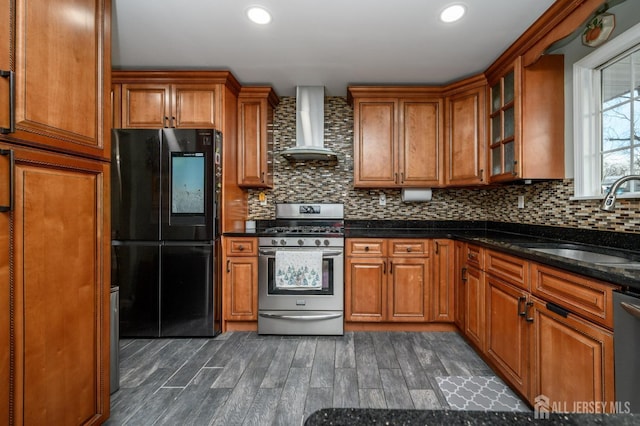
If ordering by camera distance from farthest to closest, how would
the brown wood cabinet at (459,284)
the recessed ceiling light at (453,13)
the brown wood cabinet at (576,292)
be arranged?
the brown wood cabinet at (459,284)
the recessed ceiling light at (453,13)
the brown wood cabinet at (576,292)

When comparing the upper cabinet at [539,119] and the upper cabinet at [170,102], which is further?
the upper cabinet at [170,102]

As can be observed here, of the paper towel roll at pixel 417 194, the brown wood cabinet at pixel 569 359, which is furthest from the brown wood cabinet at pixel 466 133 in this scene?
the brown wood cabinet at pixel 569 359

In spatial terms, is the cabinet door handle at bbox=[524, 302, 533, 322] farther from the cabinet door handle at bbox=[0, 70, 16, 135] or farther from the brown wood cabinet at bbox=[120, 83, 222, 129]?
the brown wood cabinet at bbox=[120, 83, 222, 129]

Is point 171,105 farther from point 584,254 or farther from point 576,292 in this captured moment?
point 584,254

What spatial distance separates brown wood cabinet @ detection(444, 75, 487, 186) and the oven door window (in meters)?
1.48

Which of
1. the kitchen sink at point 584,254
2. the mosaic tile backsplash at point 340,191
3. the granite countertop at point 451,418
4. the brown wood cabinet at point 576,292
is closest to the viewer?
the granite countertop at point 451,418

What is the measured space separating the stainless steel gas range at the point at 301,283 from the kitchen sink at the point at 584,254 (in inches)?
Answer: 57.9

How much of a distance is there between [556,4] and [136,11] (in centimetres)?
266

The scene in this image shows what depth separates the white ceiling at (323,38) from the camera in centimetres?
198

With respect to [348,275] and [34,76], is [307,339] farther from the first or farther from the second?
[34,76]

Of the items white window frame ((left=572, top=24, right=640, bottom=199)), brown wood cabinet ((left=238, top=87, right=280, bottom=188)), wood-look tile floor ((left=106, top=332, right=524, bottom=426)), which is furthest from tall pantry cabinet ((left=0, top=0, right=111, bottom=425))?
white window frame ((left=572, top=24, right=640, bottom=199))

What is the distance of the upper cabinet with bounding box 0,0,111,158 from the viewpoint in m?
1.06

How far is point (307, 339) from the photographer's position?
270 centimetres

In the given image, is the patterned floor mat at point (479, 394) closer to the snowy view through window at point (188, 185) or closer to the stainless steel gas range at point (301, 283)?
the stainless steel gas range at point (301, 283)
